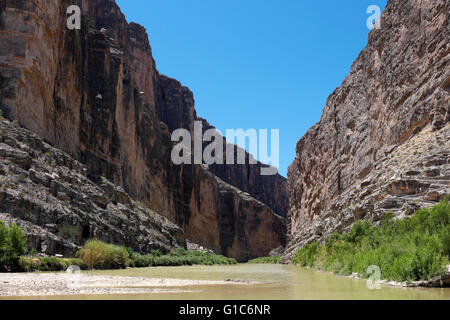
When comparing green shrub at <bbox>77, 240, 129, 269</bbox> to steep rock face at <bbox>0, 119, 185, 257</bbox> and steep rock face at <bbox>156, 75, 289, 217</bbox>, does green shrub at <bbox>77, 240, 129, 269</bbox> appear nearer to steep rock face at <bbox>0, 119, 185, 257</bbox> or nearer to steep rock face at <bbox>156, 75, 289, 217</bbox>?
steep rock face at <bbox>0, 119, 185, 257</bbox>

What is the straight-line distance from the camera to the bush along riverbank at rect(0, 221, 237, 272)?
16688 mm

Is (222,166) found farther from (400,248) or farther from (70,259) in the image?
(400,248)

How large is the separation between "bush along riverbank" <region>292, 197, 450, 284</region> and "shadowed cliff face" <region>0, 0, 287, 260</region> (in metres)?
22.7

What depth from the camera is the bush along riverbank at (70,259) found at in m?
16.7

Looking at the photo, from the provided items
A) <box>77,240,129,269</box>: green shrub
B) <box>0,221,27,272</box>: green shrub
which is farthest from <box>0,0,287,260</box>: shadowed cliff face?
<box>0,221,27,272</box>: green shrub

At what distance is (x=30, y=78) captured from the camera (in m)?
31.5

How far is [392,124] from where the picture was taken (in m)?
39.8

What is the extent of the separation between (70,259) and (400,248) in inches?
584

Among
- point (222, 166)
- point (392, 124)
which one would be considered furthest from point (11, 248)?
point (222, 166)

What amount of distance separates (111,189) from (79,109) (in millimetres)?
8930
